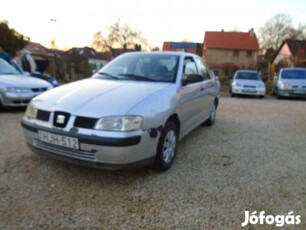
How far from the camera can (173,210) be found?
263 centimetres

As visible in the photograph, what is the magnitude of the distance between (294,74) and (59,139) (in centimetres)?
1398

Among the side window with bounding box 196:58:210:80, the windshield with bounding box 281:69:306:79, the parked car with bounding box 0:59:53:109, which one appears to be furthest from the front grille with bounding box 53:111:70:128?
the windshield with bounding box 281:69:306:79

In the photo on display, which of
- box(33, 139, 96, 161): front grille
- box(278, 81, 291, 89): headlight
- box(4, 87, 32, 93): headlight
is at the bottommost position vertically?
box(278, 81, 291, 89): headlight

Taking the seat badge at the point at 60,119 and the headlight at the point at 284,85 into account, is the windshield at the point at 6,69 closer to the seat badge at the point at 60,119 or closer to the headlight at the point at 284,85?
the seat badge at the point at 60,119

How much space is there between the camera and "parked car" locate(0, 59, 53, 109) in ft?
22.0

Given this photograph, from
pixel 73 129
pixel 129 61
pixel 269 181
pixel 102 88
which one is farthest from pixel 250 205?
pixel 129 61

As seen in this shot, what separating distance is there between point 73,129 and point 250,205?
1.97m

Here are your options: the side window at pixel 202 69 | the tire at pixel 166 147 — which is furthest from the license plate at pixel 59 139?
the side window at pixel 202 69

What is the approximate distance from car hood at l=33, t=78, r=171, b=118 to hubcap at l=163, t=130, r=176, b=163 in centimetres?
61

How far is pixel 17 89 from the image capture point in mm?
6781

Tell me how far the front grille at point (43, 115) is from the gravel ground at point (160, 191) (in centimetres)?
70

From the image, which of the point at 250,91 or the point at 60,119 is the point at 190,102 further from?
the point at 250,91

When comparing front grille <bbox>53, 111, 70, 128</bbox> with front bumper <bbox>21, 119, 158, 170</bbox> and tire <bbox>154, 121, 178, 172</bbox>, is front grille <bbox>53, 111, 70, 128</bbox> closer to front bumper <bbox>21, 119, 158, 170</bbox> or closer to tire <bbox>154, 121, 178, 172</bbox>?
front bumper <bbox>21, 119, 158, 170</bbox>

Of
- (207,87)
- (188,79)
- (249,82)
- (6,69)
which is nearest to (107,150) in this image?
(188,79)
